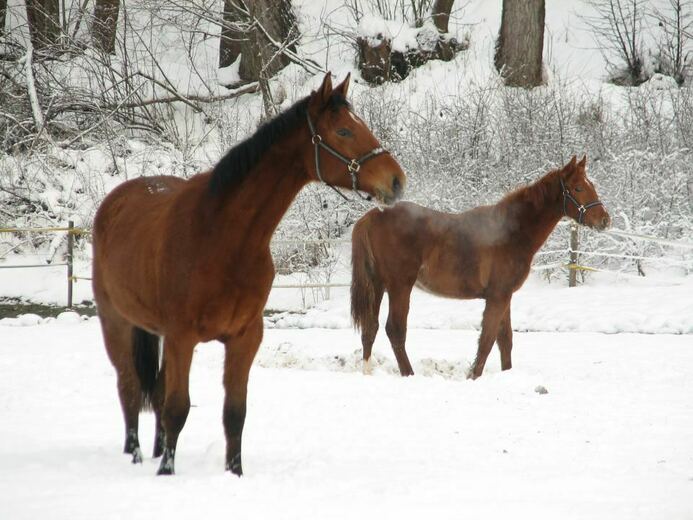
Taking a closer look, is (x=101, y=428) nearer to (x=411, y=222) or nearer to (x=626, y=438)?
(x=626, y=438)

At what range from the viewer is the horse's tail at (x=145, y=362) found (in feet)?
16.6

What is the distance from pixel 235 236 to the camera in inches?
167

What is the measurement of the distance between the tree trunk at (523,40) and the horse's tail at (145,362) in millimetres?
15945

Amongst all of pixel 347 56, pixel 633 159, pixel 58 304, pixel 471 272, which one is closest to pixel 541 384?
pixel 471 272

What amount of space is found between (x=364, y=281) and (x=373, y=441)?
3534 mm

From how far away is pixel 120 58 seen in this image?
23.5 meters

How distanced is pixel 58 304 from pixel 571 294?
936 centimetres

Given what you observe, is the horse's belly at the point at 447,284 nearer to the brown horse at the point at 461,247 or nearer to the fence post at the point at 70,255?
Result: the brown horse at the point at 461,247

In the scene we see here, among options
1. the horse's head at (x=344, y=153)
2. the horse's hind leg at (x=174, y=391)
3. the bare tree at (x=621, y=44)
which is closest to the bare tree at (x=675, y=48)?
the bare tree at (x=621, y=44)

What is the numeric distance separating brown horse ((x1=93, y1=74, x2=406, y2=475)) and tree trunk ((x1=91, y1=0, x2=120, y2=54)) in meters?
18.2

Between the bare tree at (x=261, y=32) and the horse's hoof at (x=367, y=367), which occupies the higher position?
the bare tree at (x=261, y=32)

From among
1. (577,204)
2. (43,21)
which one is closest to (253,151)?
(577,204)

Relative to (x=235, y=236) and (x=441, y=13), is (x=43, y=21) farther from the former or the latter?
(x=235, y=236)

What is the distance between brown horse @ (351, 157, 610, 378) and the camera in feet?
28.0
